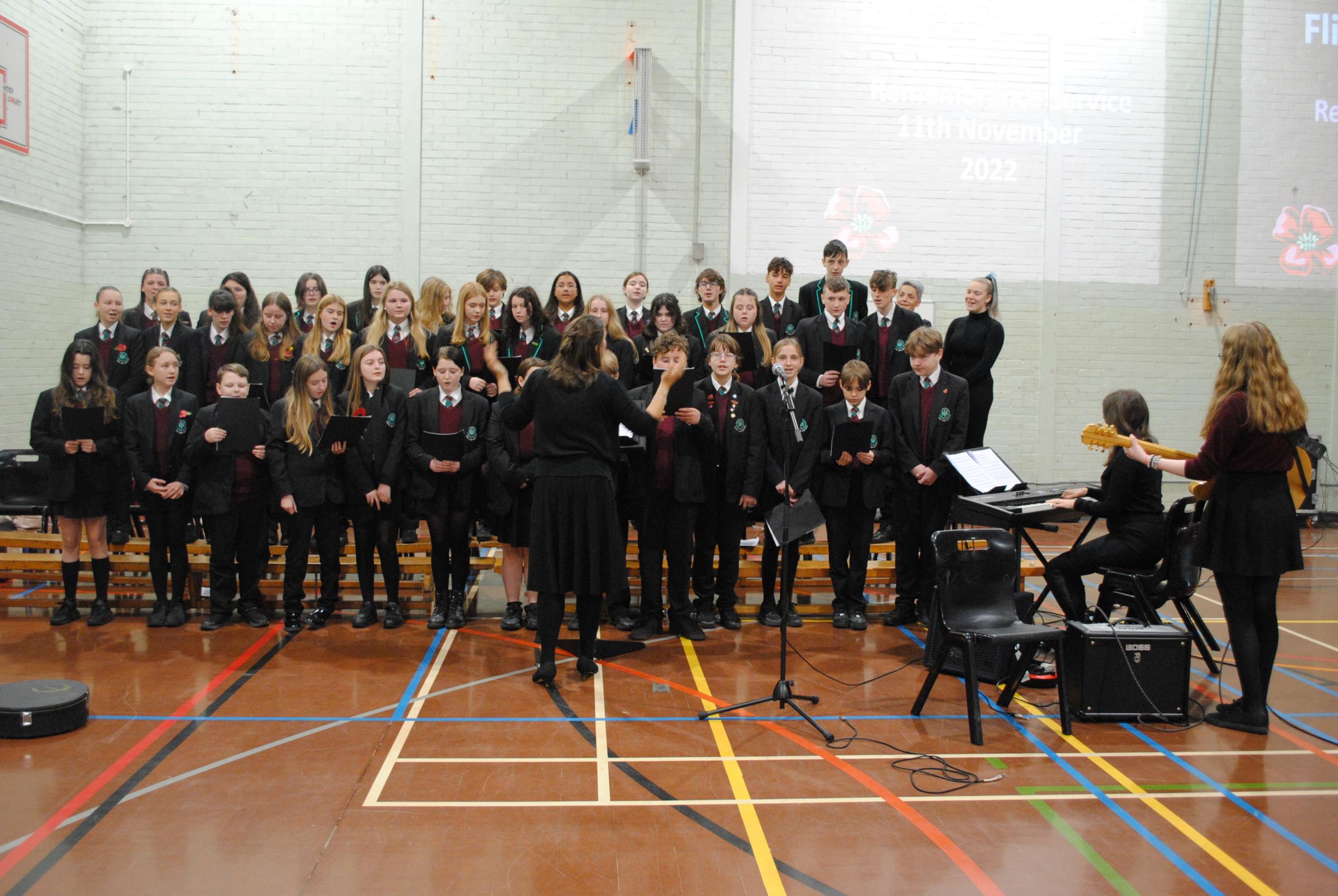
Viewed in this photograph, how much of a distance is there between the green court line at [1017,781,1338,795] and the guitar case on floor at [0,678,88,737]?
14.1 feet

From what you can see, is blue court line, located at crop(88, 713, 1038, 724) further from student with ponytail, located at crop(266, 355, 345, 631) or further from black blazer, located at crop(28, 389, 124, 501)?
black blazer, located at crop(28, 389, 124, 501)

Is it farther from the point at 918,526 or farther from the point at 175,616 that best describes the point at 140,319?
the point at 918,526

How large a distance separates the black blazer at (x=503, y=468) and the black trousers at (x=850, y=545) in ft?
6.72

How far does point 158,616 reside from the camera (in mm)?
6336

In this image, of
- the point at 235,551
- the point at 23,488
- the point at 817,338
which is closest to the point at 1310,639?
the point at 817,338

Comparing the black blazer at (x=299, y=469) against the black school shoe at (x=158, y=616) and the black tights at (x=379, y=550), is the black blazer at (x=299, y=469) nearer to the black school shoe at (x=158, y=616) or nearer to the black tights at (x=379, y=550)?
the black tights at (x=379, y=550)

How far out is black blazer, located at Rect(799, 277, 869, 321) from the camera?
8156 mm

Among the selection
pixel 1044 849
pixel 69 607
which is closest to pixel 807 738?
pixel 1044 849

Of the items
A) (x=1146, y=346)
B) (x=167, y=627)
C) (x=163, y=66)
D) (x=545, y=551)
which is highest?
(x=163, y=66)

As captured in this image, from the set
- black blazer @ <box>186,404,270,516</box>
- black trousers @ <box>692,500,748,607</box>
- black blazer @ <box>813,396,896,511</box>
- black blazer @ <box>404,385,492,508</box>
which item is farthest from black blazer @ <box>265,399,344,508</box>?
black blazer @ <box>813,396,896,511</box>

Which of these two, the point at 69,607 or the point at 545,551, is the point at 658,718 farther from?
the point at 69,607

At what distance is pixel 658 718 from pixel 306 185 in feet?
25.8

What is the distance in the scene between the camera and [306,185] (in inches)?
407

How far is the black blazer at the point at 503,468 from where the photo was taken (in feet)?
19.7
